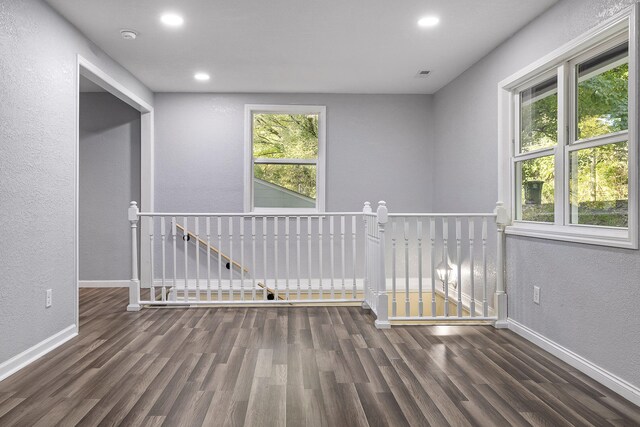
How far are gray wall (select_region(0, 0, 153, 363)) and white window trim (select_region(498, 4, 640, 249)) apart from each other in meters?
3.54

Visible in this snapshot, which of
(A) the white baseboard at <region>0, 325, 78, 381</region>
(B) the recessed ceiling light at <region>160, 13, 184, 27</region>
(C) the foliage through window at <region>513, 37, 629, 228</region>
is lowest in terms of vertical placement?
(A) the white baseboard at <region>0, 325, 78, 381</region>

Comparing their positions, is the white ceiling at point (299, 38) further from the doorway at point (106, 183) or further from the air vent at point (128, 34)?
the doorway at point (106, 183)

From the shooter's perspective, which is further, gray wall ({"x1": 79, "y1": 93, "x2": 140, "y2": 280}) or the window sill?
gray wall ({"x1": 79, "y1": 93, "x2": 140, "y2": 280})

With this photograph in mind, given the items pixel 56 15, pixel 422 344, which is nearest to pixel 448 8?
pixel 422 344

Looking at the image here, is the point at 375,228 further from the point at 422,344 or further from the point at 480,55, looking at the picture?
the point at 480,55

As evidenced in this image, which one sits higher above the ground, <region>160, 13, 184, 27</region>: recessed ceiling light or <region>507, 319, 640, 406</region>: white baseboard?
<region>160, 13, 184, 27</region>: recessed ceiling light

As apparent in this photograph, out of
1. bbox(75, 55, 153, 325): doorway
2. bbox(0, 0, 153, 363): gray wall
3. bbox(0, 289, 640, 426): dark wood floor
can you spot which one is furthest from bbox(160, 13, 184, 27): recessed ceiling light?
bbox(0, 289, 640, 426): dark wood floor

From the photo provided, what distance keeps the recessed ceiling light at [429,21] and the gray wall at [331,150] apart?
2.10 m

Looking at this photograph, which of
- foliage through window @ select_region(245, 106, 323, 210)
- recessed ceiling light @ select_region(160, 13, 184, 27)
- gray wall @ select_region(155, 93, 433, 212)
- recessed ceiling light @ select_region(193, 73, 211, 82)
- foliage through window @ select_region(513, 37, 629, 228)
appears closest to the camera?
foliage through window @ select_region(513, 37, 629, 228)

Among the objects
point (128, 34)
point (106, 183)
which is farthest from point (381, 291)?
point (106, 183)

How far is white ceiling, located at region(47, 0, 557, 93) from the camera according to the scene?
9.78 ft

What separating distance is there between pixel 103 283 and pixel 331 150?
11.1ft

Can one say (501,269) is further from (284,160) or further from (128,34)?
(128,34)

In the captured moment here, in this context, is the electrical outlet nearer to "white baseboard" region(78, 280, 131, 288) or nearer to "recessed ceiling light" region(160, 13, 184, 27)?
"recessed ceiling light" region(160, 13, 184, 27)
